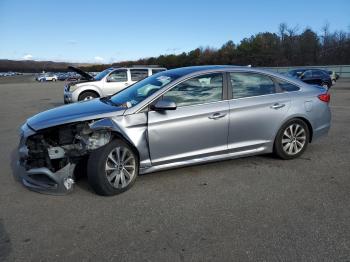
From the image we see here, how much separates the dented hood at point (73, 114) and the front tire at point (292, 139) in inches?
101

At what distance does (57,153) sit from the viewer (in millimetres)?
4566

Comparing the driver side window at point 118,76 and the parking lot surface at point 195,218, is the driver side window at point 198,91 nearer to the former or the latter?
the parking lot surface at point 195,218

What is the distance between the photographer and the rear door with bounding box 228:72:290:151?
210 inches

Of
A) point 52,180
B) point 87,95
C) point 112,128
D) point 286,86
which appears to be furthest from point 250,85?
point 87,95

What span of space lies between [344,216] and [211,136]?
1.99 meters

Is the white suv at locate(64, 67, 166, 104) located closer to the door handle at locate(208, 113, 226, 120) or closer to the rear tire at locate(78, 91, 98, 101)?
the rear tire at locate(78, 91, 98, 101)

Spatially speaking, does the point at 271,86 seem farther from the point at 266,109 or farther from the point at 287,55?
the point at 287,55

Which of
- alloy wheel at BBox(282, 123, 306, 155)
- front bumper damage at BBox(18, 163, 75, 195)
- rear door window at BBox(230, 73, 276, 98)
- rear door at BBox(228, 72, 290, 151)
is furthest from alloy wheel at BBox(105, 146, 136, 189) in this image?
alloy wheel at BBox(282, 123, 306, 155)

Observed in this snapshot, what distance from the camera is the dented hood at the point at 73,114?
461 cm

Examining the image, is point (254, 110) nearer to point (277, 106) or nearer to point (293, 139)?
point (277, 106)

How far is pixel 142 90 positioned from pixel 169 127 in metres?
0.93

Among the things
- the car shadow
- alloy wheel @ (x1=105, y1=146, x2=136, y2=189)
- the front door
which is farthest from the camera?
the front door

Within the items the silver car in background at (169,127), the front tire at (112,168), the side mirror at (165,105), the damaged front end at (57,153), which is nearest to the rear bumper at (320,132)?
the silver car in background at (169,127)

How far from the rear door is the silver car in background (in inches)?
0.6
